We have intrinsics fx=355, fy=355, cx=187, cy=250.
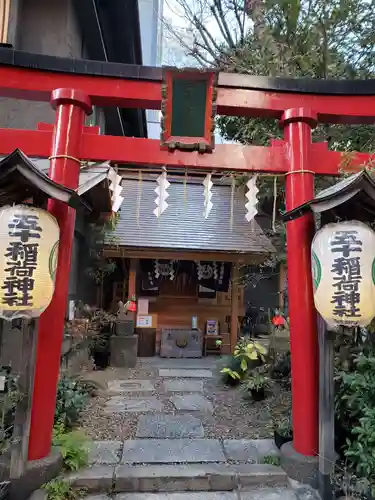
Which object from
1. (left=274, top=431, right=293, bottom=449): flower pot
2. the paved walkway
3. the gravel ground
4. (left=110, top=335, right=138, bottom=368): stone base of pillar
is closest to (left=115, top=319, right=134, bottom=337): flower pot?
(left=110, top=335, right=138, bottom=368): stone base of pillar

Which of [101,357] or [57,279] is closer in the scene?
[57,279]

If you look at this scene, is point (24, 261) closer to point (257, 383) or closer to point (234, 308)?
point (257, 383)

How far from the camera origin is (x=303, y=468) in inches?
153

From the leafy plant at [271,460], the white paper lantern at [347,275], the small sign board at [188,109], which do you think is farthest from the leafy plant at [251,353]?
the small sign board at [188,109]

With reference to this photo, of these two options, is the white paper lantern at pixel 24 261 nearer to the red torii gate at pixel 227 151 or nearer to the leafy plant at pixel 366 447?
the red torii gate at pixel 227 151

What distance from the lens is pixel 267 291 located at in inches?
568

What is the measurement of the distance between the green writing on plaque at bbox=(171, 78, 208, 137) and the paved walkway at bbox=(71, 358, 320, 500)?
3.98 m

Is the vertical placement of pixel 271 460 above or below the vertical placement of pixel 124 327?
below

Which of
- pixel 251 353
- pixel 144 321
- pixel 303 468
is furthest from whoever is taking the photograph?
pixel 144 321

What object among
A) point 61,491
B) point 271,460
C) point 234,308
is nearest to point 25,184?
point 61,491

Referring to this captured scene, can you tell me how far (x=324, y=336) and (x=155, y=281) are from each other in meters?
7.05

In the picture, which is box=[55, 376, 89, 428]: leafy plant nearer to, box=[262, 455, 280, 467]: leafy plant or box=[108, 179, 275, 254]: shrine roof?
box=[262, 455, 280, 467]: leafy plant

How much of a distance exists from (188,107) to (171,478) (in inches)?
171

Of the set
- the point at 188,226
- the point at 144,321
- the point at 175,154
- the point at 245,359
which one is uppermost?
the point at 188,226
